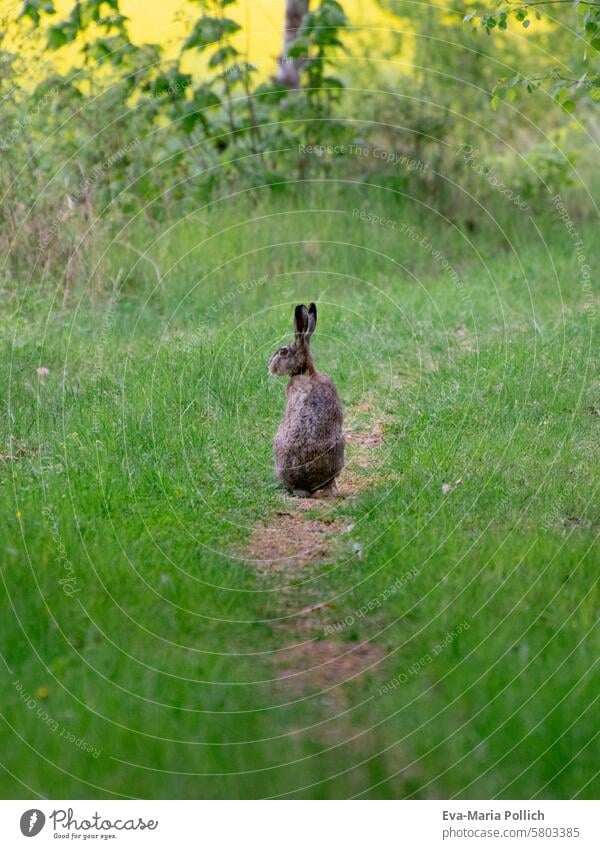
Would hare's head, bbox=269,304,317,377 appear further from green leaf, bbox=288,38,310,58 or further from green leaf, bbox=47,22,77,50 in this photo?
green leaf, bbox=288,38,310,58

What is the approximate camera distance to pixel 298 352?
826 cm

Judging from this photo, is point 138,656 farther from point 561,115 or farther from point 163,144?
point 561,115

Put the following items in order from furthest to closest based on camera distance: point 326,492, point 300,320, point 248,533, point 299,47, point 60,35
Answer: point 299,47, point 60,35, point 326,492, point 300,320, point 248,533

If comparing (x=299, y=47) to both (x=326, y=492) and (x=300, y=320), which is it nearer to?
(x=300, y=320)

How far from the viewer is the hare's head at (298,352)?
822cm

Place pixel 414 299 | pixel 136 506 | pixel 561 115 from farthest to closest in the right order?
pixel 561 115 → pixel 414 299 → pixel 136 506

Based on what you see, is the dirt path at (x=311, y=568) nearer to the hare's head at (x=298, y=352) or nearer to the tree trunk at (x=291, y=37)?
the hare's head at (x=298, y=352)

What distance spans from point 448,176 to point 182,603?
11835 millimetres

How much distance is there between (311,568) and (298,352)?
1709mm

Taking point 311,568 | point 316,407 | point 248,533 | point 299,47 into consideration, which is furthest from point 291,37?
point 311,568

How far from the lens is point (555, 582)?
6.77 metres

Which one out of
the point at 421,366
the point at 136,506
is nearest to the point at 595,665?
the point at 136,506

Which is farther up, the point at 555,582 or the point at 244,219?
the point at 244,219

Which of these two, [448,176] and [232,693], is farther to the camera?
[448,176]
